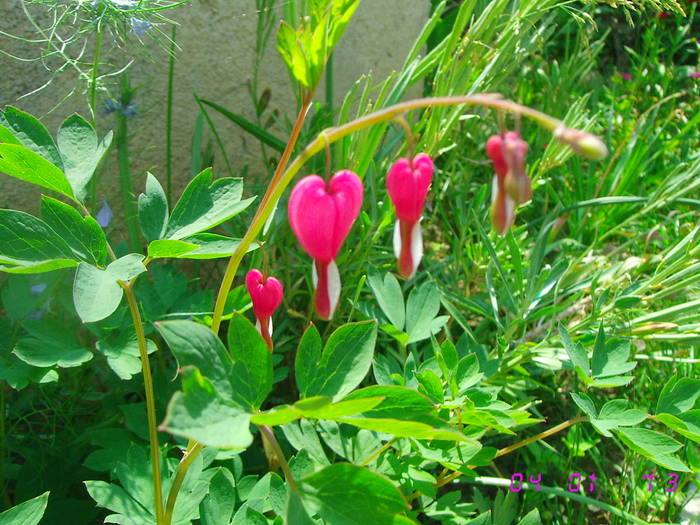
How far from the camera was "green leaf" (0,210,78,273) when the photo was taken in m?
0.95

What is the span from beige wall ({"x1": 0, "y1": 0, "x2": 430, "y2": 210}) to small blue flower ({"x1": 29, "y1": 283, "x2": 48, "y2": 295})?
0.39 metres

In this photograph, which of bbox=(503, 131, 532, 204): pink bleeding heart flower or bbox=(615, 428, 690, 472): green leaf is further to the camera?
bbox=(615, 428, 690, 472): green leaf

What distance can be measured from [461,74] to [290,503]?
4.08 feet

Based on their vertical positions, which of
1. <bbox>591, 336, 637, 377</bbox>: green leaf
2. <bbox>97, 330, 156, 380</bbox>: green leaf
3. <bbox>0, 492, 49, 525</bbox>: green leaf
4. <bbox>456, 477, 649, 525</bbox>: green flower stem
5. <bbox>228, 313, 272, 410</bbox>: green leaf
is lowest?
<bbox>456, 477, 649, 525</bbox>: green flower stem

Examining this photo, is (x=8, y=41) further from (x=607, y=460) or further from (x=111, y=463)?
(x=607, y=460)

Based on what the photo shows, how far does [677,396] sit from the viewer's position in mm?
1290

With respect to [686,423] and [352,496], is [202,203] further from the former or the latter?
[686,423]

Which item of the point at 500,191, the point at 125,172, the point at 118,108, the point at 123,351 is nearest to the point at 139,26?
the point at 118,108

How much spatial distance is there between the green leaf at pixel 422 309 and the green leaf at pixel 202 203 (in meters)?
0.48

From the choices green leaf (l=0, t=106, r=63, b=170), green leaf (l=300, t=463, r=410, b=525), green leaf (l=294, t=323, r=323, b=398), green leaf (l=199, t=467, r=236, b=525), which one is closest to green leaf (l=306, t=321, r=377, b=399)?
green leaf (l=294, t=323, r=323, b=398)

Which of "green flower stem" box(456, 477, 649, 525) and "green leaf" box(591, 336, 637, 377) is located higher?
"green leaf" box(591, 336, 637, 377)

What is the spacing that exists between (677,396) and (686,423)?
0.06 metres

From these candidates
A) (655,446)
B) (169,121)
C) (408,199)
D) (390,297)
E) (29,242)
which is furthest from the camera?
(169,121)

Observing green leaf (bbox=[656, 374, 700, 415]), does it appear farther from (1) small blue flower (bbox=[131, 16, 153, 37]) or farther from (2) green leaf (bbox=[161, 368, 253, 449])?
(1) small blue flower (bbox=[131, 16, 153, 37])
